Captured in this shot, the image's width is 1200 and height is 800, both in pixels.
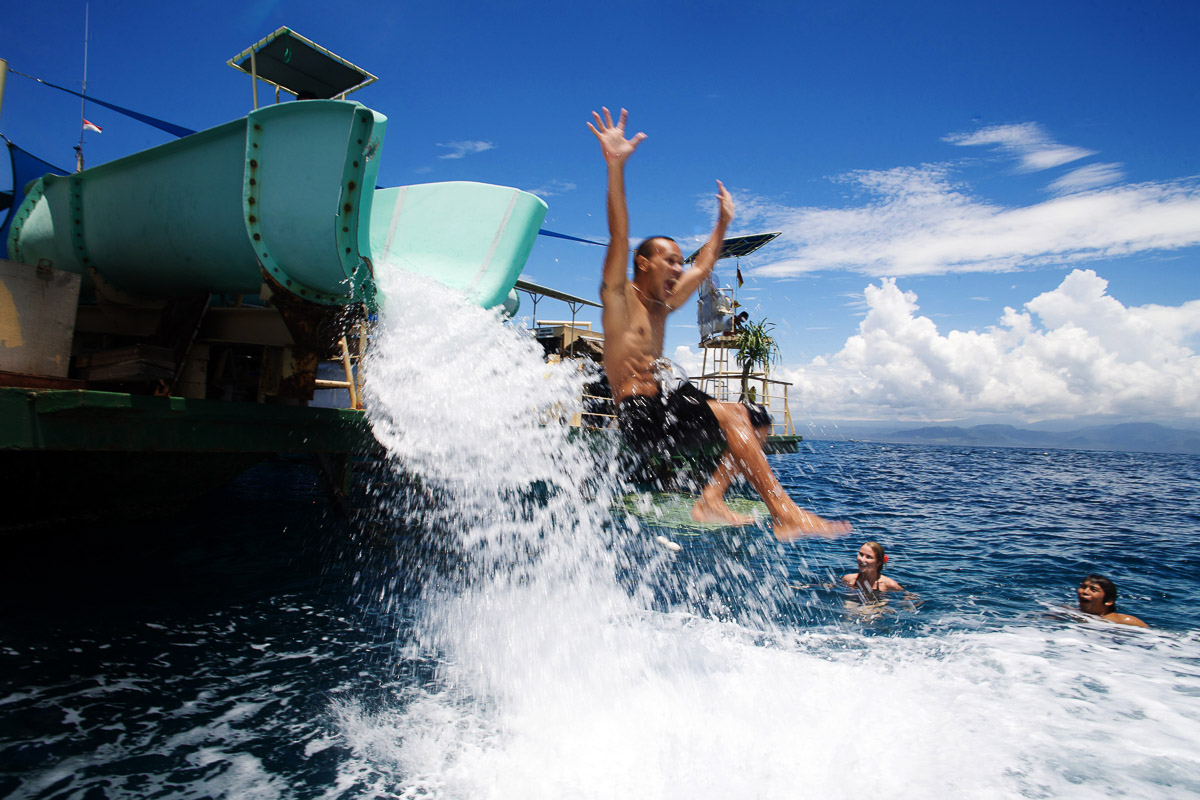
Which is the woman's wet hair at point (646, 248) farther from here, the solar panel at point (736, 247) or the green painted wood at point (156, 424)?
the green painted wood at point (156, 424)

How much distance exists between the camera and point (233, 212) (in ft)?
14.0

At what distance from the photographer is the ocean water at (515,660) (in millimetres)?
3197

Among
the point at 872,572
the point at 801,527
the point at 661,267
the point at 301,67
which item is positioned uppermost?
the point at 301,67

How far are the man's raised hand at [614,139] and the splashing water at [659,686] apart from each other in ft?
7.94

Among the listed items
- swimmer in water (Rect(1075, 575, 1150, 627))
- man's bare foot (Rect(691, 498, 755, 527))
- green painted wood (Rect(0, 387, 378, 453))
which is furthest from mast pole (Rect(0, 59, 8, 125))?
swimmer in water (Rect(1075, 575, 1150, 627))

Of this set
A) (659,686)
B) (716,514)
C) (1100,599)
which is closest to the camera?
(716,514)

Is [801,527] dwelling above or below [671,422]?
below

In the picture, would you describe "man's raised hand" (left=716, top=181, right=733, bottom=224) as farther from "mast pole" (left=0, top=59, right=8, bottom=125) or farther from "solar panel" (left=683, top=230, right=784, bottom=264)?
"mast pole" (left=0, top=59, right=8, bottom=125)

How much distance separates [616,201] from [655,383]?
1.09 m

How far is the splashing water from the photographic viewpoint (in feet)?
10.5

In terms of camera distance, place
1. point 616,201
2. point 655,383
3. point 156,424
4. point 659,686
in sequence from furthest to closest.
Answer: point 156,424, point 659,686, point 655,383, point 616,201

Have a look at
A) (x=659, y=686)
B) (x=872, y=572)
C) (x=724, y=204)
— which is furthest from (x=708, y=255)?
(x=872, y=572)

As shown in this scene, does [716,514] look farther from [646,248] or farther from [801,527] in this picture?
[646,248]

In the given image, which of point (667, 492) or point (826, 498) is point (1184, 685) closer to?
point (667, 492)
